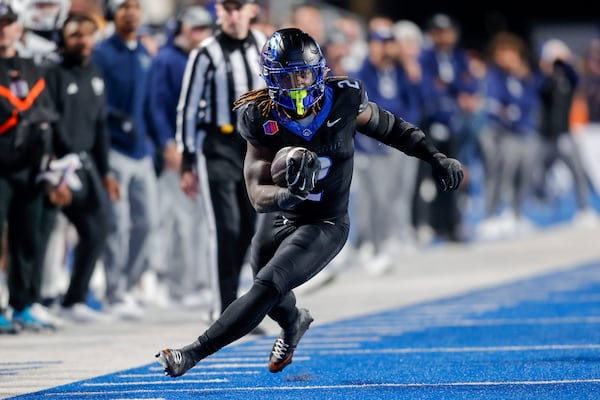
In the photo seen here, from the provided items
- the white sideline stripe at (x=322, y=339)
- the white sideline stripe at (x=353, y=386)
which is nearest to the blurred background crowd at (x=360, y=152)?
the white sideline stripe at (x=322, y=339)

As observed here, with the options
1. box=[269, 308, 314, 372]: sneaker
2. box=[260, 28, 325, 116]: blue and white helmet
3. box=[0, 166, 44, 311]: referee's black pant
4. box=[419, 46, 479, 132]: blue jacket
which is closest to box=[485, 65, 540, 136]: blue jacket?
box=[419, 46, 479, 132]: blue jacket

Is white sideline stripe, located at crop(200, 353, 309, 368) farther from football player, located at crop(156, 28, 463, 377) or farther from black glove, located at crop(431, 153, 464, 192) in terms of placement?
black glove, located at crop(431, 153, 464, 192)

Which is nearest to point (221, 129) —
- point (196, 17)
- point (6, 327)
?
point (6, 327)

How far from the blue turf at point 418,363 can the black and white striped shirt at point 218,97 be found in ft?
3.70

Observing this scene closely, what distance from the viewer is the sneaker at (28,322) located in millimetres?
9062

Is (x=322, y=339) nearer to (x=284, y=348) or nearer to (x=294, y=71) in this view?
(x=284, y=348)

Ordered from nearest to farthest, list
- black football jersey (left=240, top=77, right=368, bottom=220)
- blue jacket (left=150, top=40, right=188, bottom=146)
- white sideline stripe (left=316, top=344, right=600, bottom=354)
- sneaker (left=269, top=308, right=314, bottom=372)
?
1. black football jersey (left=240, top=77, right=368, bottom=220)
2. sneaker (left=269, top=308, right=314, bottom=372)
3. white sideline stripe (left=316, top=344, right=600, bottom=354)
4. blue jacket (left=150, top=40, right=188, bottom=146)

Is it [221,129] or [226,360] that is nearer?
[226,360]

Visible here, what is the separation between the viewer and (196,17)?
10.7 meters

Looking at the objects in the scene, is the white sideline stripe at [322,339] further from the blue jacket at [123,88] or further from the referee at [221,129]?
the blue jacket at [123,88]

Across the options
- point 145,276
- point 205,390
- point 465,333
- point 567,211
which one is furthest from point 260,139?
point 567,211

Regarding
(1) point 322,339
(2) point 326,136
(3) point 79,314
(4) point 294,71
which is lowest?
(1) point 322,339

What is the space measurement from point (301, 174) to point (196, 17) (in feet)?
15.8

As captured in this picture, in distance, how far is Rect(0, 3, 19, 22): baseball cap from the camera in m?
8.72
